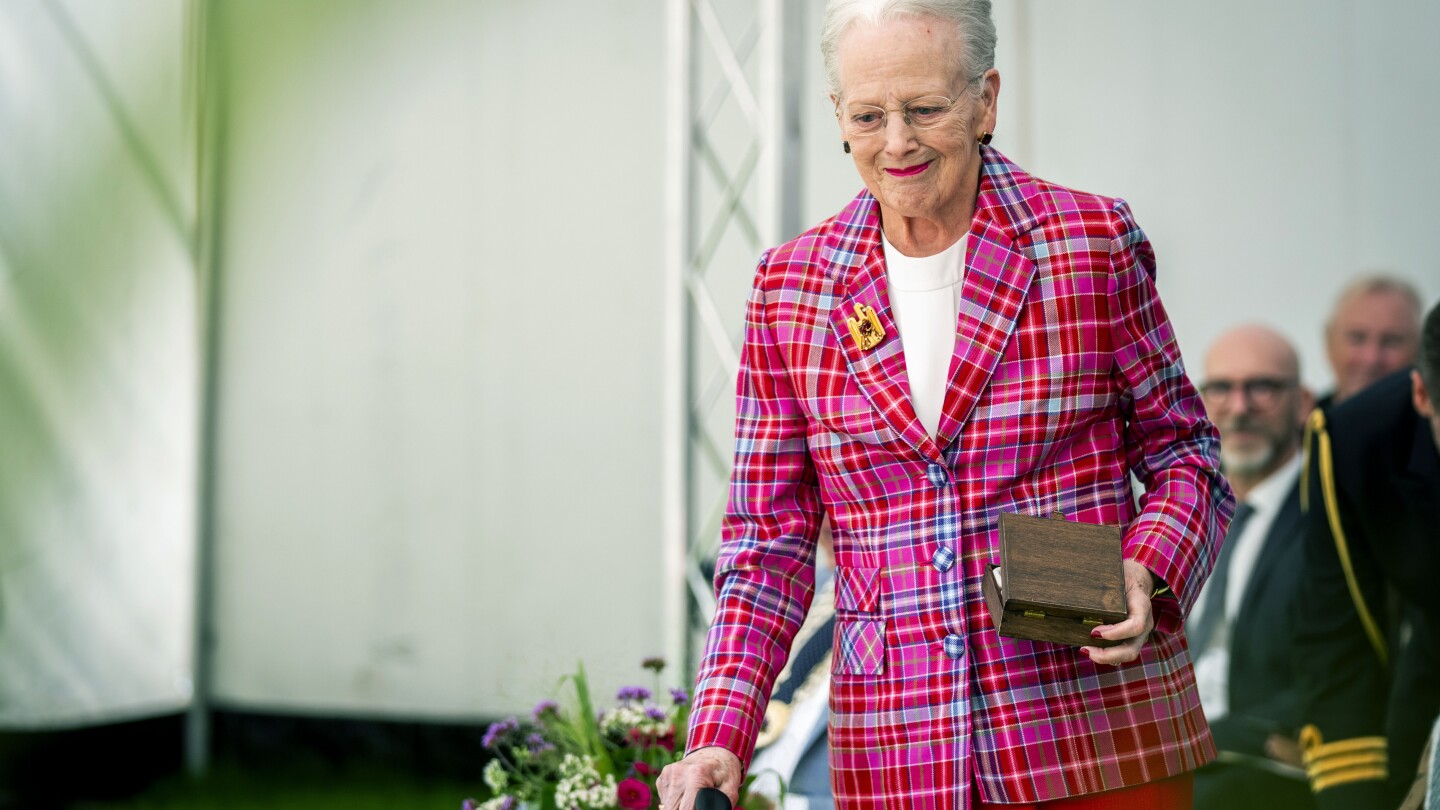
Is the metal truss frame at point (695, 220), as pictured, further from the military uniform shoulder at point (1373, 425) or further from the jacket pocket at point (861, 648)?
the jacket pocket at point (861, 648)

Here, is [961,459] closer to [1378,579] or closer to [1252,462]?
[1378,579]

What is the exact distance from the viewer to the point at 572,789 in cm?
210

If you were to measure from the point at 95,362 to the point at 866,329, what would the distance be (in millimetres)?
5184

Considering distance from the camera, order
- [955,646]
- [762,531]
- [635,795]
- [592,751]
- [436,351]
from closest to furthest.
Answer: [955,646] < [762,531] < [635,795] < [592,751] < [436,351]

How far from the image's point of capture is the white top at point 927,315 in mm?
1192

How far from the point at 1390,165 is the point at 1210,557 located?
11.1ft

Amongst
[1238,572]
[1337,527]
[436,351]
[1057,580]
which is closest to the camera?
[1057,580]

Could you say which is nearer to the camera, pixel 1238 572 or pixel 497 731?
pixel 497 731

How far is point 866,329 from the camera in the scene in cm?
121

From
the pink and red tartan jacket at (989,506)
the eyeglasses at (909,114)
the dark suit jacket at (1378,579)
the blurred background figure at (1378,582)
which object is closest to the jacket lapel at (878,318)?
the pink and red tartan jacket at (989,506)

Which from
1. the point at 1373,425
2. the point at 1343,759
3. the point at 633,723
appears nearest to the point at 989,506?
the point at 633,723

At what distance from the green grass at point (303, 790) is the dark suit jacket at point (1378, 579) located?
318 cm

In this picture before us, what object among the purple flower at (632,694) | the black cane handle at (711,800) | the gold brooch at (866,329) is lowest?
the purple flower at (632,694)

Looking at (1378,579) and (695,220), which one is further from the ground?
(695,220)
